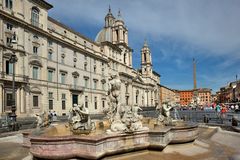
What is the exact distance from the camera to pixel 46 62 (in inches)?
1374

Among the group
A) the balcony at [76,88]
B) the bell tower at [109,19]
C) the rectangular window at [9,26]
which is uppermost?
the bell tower at [109,19]

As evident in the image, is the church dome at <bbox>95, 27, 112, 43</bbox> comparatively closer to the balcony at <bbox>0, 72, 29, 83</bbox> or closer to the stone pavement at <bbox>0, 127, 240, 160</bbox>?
the balcony at <bbox>0, 72, 29, 83</bbox>

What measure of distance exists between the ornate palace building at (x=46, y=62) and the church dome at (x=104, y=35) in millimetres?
7997

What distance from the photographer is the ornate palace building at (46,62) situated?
28047mm

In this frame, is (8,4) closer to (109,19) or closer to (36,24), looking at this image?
(36,24)

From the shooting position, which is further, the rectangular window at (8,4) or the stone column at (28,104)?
the stone column at (28,104)

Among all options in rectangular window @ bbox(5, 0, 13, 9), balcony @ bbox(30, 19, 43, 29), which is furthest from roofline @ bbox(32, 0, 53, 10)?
rectangular window @ bbox(5, 0, 13, 9)

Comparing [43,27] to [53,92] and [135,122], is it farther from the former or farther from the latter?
[135,122]

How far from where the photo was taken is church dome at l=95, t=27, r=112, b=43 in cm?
6650

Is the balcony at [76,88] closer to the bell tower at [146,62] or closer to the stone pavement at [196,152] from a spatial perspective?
the stone pavement at [196,152]

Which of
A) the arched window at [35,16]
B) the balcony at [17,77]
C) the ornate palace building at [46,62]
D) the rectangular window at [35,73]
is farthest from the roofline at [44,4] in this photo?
the balcony at [17,77]

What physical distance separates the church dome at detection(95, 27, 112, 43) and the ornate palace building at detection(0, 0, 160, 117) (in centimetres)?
800

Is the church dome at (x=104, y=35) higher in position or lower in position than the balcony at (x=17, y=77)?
higher

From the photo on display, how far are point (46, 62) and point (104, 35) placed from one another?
34.6 m
